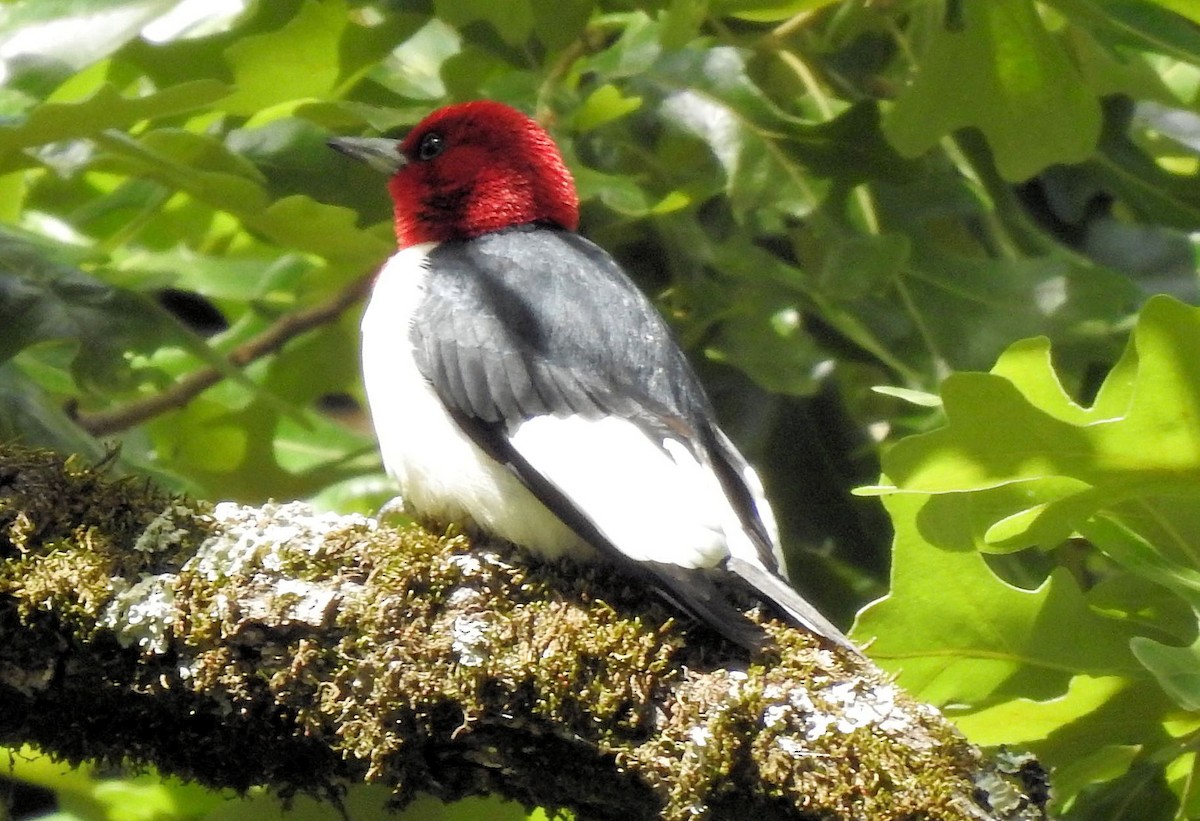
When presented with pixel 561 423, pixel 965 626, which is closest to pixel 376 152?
pixel 561 423

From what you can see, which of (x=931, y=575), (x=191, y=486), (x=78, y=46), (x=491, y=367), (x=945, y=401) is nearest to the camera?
(x=945, y=401)

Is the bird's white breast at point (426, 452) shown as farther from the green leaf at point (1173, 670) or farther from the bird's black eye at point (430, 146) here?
the green leaf at point (1173, 670)

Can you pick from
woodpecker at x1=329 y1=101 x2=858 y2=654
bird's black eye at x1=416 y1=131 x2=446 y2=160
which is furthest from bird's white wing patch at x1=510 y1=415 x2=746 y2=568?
bird's black eye at x1=416 y1=131 x2=446 y2=160

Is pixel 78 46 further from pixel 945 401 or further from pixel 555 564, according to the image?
pixel 945 401

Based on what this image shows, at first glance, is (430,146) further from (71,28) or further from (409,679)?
(409,679)

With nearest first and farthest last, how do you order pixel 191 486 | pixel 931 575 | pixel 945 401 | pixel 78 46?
pixel 945 401, pixel 931 575, pixel 78 46, pixel 191 486

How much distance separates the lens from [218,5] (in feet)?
11.0

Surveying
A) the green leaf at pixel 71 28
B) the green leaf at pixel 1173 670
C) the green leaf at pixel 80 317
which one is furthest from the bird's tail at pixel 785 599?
the green leaf at pixel 71 28

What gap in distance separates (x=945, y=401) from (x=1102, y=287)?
4.49 feet

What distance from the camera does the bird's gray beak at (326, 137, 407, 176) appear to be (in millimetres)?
3178

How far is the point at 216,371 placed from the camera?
3350mm

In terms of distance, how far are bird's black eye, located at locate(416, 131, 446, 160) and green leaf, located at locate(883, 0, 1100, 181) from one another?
0.91 m

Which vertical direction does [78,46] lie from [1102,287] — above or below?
above

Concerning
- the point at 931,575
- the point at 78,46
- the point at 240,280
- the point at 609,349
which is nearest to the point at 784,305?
the point at 609,349
